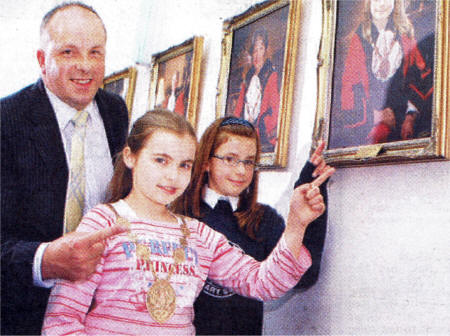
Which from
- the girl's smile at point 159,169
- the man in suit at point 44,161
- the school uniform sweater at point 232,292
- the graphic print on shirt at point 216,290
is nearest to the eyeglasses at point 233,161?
the school uniform sweater at point 232,292

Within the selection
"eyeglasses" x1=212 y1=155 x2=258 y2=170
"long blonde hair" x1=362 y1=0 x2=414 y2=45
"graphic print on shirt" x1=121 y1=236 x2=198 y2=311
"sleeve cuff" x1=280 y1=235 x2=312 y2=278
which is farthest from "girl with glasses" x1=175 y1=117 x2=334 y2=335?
"long blonde hair" x1=362 y1=0 x2=414 y2=45

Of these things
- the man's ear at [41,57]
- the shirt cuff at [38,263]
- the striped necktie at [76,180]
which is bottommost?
the shirt cuff at [38,263]

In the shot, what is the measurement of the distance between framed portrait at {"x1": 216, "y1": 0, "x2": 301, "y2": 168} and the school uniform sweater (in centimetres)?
28

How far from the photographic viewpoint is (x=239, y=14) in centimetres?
197

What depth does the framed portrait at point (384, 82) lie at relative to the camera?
4.14 feet

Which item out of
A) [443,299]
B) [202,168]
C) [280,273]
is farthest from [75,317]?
[443,299]

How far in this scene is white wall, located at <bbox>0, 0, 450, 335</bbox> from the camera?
1204mm

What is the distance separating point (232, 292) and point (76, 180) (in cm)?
57

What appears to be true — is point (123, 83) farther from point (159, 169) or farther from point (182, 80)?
point (182, 80)

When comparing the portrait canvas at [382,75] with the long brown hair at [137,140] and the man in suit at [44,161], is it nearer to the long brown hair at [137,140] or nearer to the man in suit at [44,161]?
the long brown hair at [137,140]

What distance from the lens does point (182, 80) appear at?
2.10 m

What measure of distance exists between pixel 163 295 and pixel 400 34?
2.93 feet

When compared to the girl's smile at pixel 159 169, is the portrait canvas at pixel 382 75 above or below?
above

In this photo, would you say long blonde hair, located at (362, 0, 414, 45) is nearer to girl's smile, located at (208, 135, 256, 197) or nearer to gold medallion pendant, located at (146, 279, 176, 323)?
girl's smile, located at (208, 135, 256, 197)
